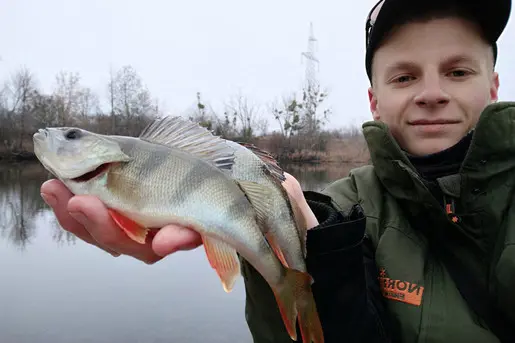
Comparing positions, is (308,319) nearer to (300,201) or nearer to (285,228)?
(285,228)

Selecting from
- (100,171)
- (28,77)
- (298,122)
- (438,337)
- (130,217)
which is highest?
(28,77)

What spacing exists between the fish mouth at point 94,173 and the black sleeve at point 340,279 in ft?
2.71

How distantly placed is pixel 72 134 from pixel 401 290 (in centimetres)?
158

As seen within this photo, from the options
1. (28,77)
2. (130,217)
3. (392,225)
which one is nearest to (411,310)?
(392,225)

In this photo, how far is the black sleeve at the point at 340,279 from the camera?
1.55 metres

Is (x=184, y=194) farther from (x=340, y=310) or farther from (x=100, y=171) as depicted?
(x=340, y=310)

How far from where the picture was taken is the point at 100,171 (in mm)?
1535

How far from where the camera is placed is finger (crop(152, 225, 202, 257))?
1.34 m

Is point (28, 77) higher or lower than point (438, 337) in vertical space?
higher

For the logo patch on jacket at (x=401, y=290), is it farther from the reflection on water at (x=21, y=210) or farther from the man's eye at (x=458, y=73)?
the reflection on water at (x=21, y=210)

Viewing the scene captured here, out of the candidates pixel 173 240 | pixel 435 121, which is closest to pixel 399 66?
pixel 435 121

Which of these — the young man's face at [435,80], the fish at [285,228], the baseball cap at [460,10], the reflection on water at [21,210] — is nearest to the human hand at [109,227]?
the fish at [285,228]

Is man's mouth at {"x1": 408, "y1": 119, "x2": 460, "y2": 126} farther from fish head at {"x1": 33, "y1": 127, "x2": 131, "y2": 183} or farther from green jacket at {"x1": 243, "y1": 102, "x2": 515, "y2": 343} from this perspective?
fish head at {"x1": 33, "y1": 127, "x2": 131, "y2": 183}

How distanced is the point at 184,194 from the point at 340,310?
0.77 meters
